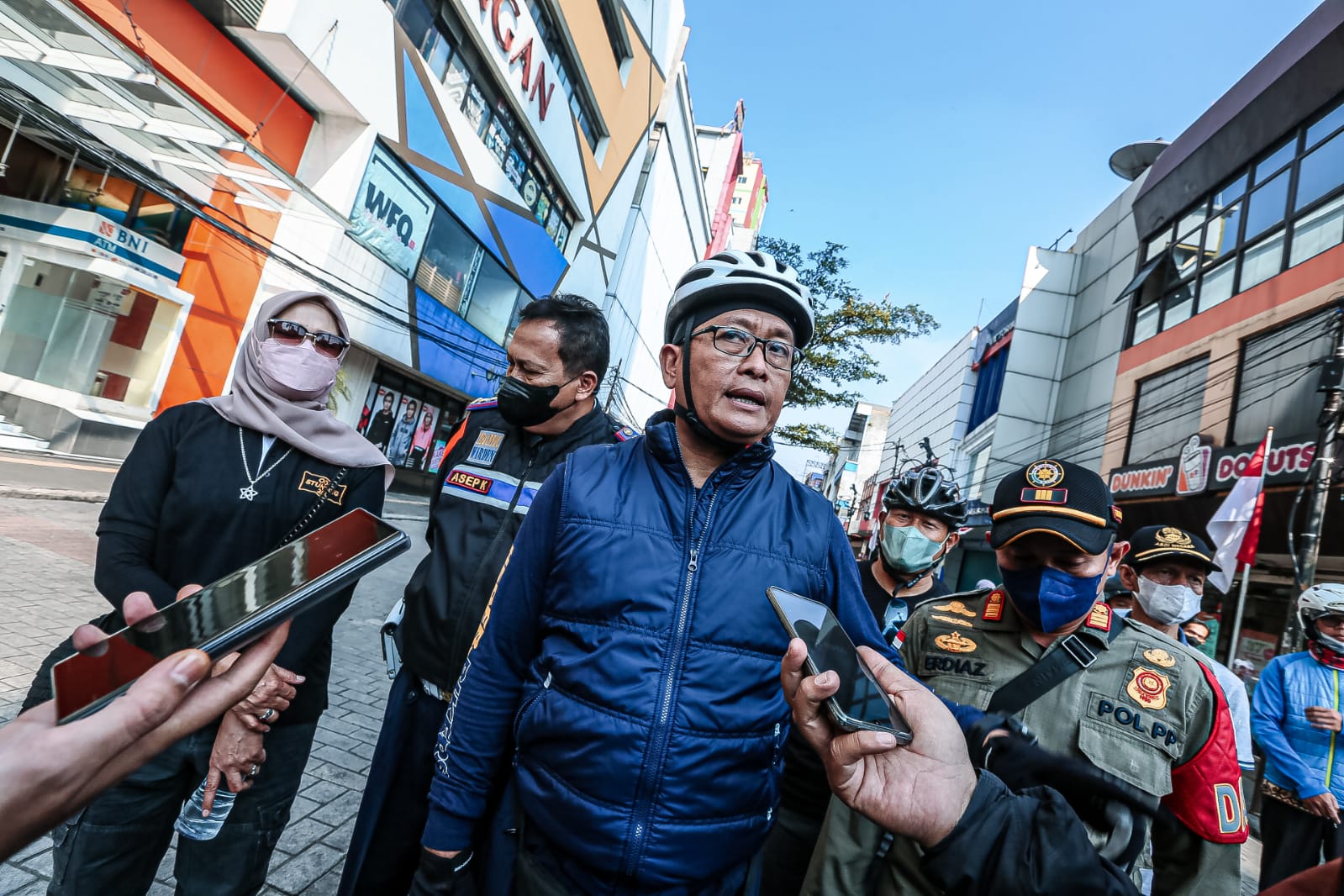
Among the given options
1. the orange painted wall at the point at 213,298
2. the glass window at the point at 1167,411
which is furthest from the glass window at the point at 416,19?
the glass window at the point at 1167,411

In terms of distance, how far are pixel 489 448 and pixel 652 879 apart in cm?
155

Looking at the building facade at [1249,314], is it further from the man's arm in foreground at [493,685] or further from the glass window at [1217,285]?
the man's arm in foreground at [493,685]

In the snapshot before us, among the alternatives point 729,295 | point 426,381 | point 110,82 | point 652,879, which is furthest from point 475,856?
point 426,381

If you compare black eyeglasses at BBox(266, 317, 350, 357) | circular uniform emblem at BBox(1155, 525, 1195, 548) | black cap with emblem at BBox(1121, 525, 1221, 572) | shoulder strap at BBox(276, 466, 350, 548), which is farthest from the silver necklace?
circular uniform emblem at BBox(1155, 525, 1195, 548)

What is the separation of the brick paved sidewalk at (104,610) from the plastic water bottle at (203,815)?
0.88 metres

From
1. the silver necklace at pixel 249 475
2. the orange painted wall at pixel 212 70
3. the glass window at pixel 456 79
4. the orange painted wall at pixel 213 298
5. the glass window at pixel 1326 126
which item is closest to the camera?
the silver necklace at pixel 249 475

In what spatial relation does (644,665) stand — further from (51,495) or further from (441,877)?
(51,495)

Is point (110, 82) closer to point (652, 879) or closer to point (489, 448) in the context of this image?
point (489, 448)

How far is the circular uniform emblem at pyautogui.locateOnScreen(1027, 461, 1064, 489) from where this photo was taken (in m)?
1.97

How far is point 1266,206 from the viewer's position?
11.8 meters

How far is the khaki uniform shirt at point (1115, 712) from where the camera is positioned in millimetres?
1670

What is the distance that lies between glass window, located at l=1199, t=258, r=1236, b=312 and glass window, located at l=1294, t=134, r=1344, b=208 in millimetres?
1703

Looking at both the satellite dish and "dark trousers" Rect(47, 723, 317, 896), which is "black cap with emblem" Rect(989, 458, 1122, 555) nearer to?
"dark trousers" Rect(47, 723, 317, 896)

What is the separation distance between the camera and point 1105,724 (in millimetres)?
1739
